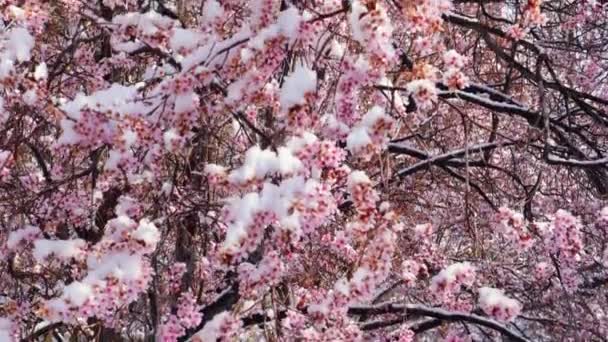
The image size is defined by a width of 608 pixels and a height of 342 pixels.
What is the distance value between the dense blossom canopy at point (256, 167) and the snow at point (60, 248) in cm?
1

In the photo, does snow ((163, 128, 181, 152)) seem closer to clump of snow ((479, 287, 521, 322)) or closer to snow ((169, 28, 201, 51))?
snow ((169, 28, 201, 51))

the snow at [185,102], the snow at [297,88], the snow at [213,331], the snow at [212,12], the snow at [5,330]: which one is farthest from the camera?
the snow at [5,330]

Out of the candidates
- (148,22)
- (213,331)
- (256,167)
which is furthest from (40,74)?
(213,331)

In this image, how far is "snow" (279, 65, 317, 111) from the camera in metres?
2.44

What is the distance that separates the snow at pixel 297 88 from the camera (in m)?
2.44

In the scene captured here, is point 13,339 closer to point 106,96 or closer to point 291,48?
point 106,96

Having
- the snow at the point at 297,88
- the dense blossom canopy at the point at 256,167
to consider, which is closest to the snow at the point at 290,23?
the dense blossom canopy at the point at 256,167

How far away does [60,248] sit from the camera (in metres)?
3.18

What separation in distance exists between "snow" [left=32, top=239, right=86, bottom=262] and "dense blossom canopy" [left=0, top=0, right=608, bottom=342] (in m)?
0.01

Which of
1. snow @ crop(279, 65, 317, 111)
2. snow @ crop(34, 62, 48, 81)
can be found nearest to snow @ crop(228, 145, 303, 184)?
snow @ crop(279, 65, 317, 111)

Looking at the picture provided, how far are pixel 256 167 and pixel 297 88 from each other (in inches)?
11.9

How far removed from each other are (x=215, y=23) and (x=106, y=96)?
19.6 inches

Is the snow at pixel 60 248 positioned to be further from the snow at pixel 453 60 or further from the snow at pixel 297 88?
A: the snow at pixel 453 60

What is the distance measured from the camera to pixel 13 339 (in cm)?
364
